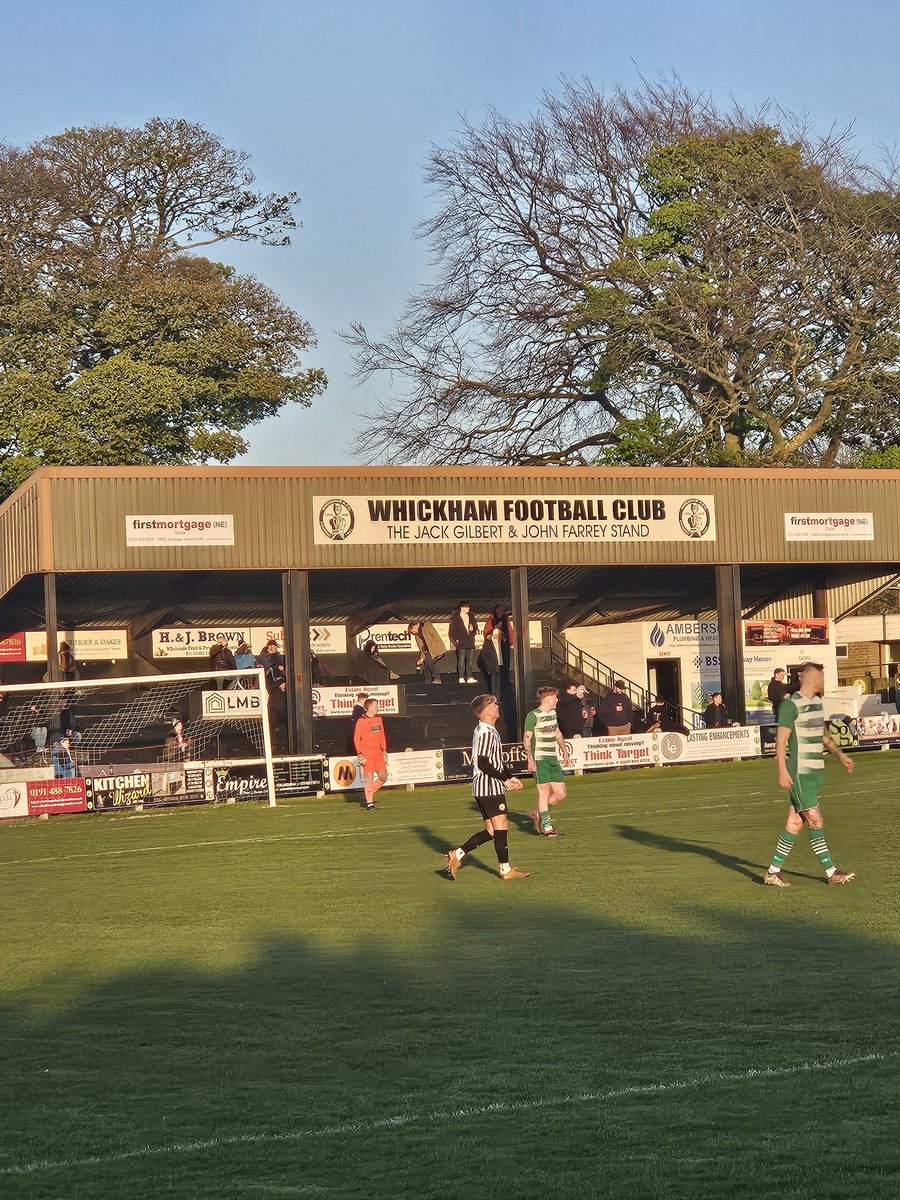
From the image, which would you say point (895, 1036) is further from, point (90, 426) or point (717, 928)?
point (90, 426)

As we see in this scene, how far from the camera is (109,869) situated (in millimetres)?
18156

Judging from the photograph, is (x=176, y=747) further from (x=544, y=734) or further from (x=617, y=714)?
(x=544, y=734)

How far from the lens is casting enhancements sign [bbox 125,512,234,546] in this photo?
32594 mm

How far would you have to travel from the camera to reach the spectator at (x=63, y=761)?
28406 mm

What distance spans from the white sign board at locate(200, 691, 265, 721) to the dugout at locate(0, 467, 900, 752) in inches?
80.5

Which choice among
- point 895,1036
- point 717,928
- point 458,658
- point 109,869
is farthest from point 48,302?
point 895,1036

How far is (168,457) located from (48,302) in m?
6.15

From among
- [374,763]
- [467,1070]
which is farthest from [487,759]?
[374,763]

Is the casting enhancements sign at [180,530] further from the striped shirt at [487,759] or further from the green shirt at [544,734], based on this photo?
the striped shirt at [487,759]

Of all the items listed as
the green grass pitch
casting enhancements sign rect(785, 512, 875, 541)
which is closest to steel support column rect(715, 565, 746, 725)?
casting enhancements sign rect(785, 512, 875, 541)

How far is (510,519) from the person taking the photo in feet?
117

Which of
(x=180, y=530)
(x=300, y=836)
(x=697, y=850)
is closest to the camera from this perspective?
(x=697, y=850)

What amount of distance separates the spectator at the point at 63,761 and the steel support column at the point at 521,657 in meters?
10.7

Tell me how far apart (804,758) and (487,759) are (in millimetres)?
3386
